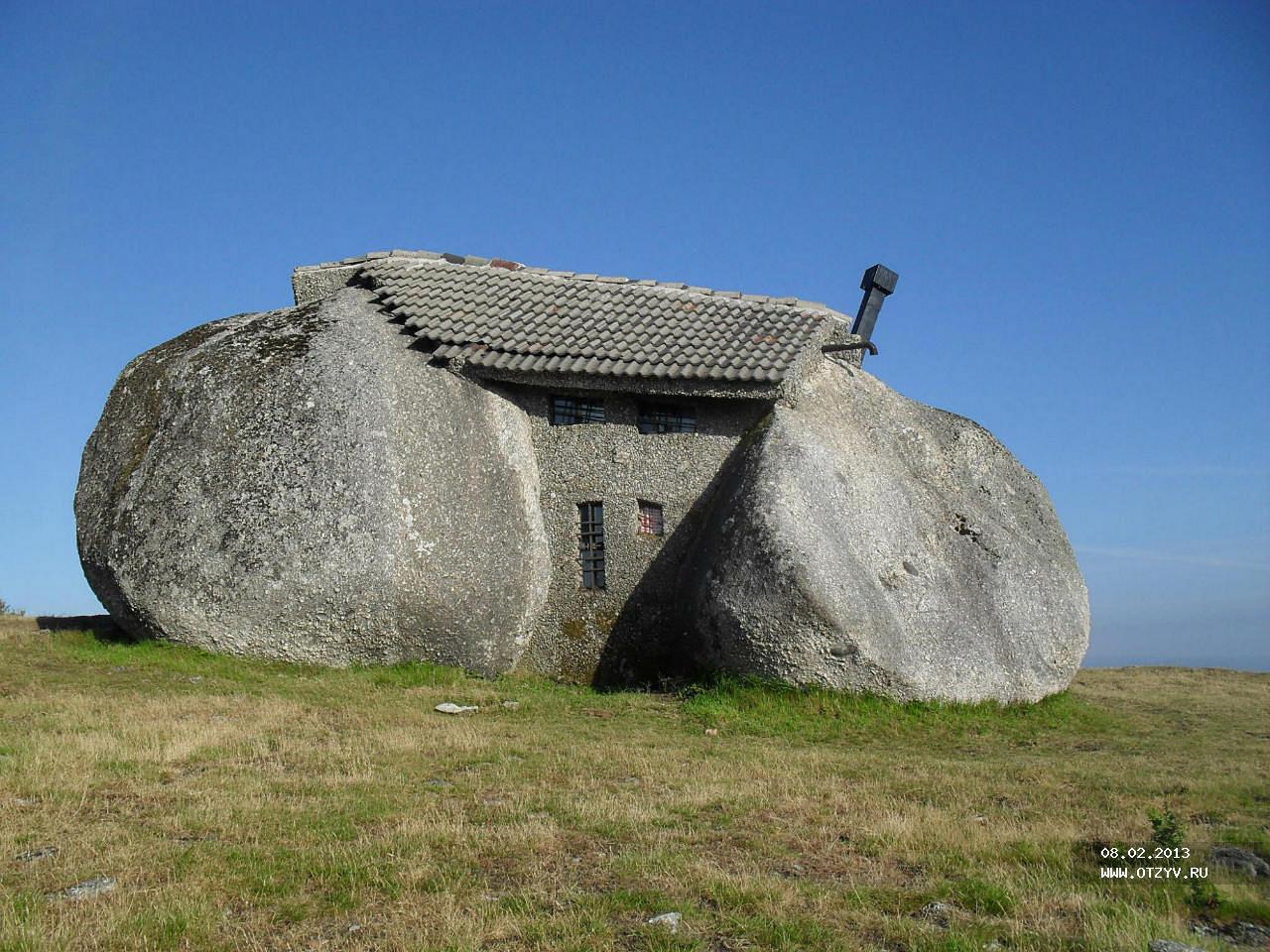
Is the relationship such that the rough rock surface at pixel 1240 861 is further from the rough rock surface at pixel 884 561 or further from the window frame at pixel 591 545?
the window frame at pixel 591 545

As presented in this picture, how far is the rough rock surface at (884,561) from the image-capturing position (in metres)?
14.6

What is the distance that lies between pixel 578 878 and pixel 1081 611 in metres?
13.0

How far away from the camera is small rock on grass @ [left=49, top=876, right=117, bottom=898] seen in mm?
6746

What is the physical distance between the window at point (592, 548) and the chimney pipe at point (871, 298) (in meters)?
6.73

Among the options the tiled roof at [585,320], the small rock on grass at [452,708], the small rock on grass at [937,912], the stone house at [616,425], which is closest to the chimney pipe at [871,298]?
the tiled roof at [585,320]

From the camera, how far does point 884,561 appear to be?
16.0m

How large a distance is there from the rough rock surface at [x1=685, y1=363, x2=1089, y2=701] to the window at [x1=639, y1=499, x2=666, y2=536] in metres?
1.06

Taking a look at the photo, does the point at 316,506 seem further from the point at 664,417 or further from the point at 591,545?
the point at 664,417

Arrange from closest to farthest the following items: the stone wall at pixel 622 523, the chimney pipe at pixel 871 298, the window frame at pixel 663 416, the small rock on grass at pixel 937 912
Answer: the small rock on grass at pixel 937 912 → the stone wall at pixel 622 523 → the window frame at pixel 663 416 → the chimney pipe at pixel 871 298

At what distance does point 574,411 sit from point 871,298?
659 centimetres

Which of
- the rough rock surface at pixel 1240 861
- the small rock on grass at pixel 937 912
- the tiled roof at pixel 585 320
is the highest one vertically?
the tiled roof at pixel 585 320

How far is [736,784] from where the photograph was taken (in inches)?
396

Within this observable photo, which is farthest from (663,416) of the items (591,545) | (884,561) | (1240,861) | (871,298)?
(1240,861)

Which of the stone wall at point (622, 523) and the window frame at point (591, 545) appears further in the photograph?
the window frame at point (591, 545)
